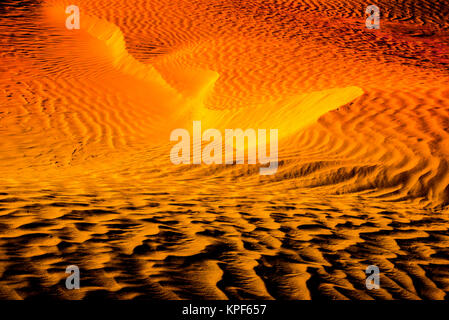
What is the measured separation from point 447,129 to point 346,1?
1607cm

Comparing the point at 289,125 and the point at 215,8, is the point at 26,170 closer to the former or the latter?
the point at 289,125

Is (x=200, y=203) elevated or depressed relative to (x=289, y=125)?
depressed

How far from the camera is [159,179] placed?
632cm

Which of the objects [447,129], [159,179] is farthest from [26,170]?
[447,129]

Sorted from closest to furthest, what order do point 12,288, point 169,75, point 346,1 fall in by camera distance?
point 12,288, point 169,75, point 346,1

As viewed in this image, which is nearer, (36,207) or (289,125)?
(36,207)

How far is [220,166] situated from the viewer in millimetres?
6801

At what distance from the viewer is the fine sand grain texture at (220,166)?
315 centimetres

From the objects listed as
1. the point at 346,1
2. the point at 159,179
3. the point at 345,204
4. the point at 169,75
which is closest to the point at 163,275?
the point at 345,204

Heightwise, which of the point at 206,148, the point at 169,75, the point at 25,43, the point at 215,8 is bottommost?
the point at 206,148

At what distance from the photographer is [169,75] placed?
43.6 feet

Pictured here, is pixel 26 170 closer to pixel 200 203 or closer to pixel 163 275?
pixel 200 203

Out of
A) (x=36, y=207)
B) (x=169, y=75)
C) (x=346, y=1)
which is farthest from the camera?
(x=346, y=1)

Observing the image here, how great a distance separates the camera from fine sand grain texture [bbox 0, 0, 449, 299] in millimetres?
3146
